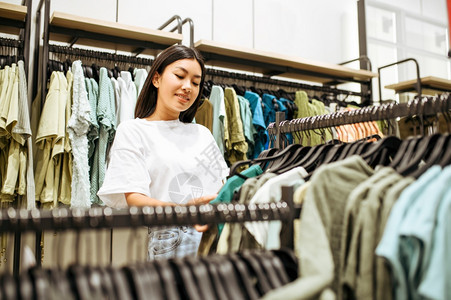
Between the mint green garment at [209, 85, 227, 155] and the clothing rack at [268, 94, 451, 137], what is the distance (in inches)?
46.3

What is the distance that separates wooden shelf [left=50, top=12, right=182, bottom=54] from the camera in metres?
2.45

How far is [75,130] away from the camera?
2195 mm

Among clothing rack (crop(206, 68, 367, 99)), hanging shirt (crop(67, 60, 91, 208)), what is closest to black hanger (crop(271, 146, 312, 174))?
hanging shirt (crop(67, 60, 91, 208))

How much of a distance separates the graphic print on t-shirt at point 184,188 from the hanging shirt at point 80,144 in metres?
0.82

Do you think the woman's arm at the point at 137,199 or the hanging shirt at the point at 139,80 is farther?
the hanging shirt at the point at 139,80

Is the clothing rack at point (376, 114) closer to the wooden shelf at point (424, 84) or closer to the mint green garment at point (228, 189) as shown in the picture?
the mint green garment at point (228, 189)

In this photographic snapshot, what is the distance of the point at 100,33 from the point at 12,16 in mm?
495

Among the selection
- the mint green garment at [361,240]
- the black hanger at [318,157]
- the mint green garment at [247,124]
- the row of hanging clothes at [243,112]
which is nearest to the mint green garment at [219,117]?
the row of hanging clothes at [243,112]

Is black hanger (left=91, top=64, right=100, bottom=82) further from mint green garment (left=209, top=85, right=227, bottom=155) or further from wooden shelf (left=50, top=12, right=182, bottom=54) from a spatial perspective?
mint green garment (left=209, top=85, right=227, bottom=155)

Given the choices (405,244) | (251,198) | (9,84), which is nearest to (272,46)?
(9,84)

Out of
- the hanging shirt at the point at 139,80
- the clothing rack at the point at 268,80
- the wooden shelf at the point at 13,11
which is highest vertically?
the wooden shelf at the point at 13,11

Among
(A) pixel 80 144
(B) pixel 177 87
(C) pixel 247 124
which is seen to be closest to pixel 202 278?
(B) pixel 177 87

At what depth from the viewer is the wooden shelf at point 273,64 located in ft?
9.76

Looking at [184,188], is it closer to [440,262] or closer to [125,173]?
[125,173]
